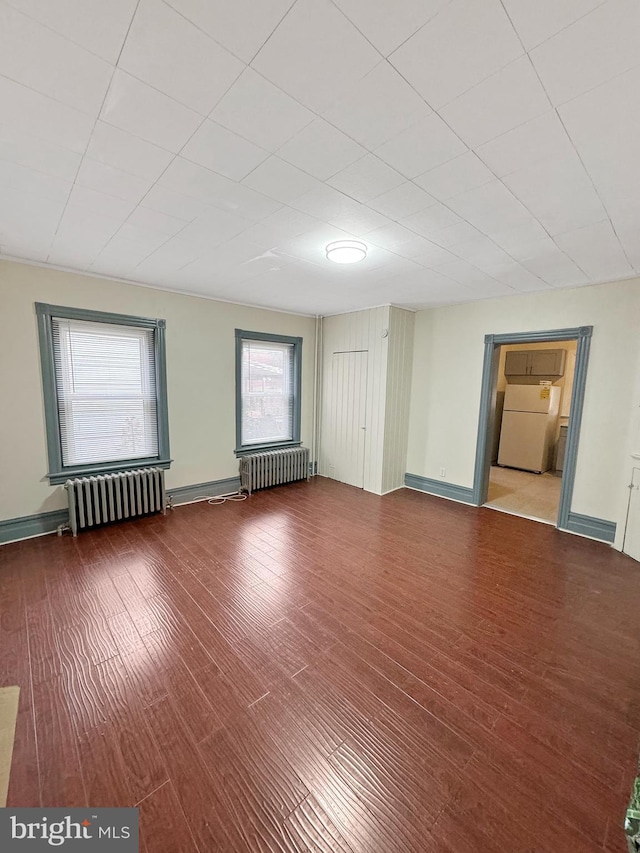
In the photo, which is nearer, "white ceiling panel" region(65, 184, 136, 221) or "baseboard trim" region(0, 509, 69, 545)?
"white ceiling panel" region(65, 184, 136, 221)

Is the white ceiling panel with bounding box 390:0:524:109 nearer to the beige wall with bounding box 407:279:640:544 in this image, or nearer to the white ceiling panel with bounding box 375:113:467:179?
the white ceiling panel with bounding box 375:113:467:179

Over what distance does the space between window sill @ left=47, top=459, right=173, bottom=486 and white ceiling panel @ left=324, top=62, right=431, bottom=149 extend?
3883 millimetres

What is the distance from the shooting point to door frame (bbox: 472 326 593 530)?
3596 mm

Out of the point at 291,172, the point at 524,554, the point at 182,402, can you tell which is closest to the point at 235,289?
the point at 182,402

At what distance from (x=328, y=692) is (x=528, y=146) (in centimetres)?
281

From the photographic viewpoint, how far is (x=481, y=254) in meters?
2.76

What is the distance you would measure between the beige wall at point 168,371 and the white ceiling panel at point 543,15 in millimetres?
3961

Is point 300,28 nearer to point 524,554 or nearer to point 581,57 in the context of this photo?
point 581,57

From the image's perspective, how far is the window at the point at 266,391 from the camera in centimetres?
489

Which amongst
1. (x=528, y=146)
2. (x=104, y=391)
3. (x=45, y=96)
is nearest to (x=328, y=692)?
(x=528, y=146)

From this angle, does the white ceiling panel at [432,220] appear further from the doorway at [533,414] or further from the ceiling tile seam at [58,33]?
the doorway at [533,414]

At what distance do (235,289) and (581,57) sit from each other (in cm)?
355

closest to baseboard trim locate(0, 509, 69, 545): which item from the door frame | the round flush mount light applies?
the round flush mount light

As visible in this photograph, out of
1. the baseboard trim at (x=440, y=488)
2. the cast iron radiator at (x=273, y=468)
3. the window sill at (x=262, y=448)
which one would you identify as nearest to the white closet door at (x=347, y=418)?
the cast iron radiator at (x=273, y=468)
